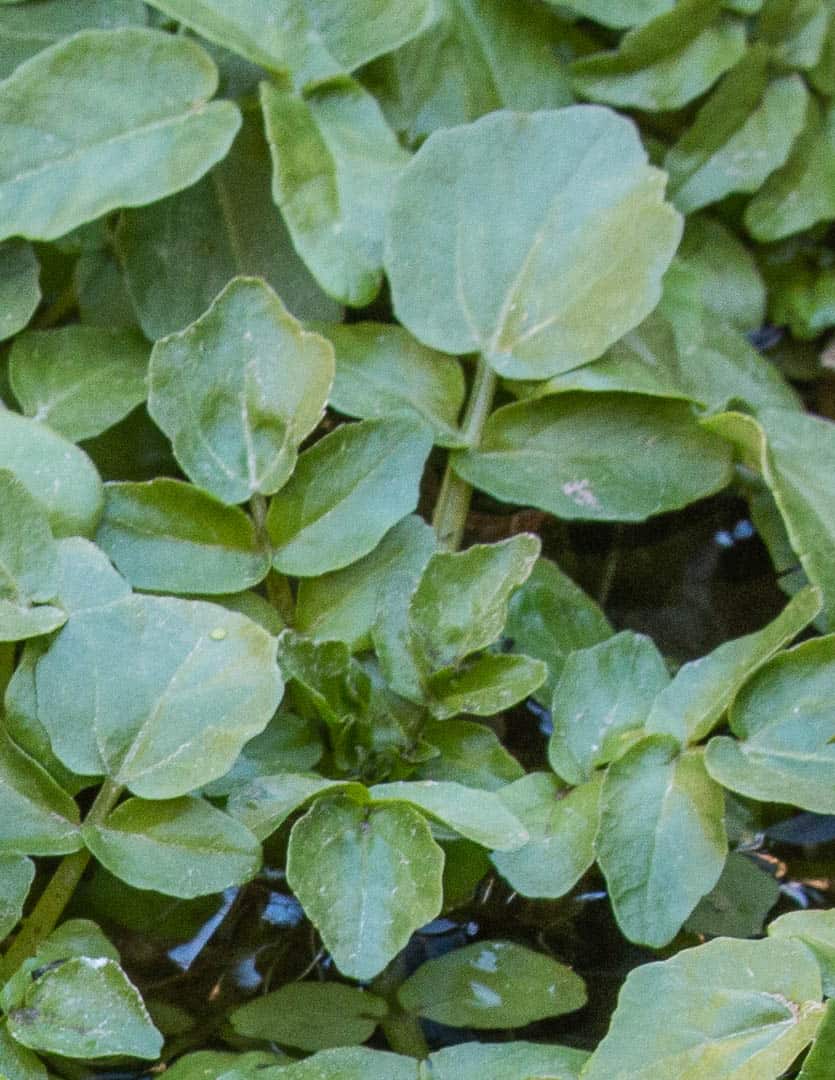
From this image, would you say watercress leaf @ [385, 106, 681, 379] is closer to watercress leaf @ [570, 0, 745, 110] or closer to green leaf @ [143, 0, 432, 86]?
green leaf @ [143, 0, 432, 86]

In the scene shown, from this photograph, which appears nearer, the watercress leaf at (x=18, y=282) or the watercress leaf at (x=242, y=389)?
the watercress leaf at (x=242, y=389)

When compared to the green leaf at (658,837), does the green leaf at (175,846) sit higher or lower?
higher

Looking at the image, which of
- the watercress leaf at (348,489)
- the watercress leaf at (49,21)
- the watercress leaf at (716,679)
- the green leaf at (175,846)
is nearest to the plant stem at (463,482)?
the watercress leaf at (348,489)

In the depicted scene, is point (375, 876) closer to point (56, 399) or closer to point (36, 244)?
point (56, 399)

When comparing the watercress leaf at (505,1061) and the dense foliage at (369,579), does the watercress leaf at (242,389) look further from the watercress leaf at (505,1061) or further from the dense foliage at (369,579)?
the watercress leaf at (505,1061)

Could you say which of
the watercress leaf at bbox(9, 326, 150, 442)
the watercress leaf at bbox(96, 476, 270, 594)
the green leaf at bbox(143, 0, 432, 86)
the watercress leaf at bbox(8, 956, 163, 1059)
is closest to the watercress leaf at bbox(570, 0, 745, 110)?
the green leaf at bbox(143, 0, 432, 86)

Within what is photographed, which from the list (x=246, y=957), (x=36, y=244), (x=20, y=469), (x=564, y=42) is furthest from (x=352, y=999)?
(x=564, y=42)
